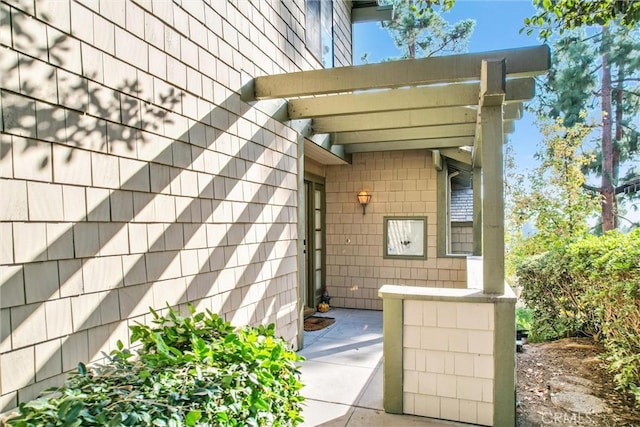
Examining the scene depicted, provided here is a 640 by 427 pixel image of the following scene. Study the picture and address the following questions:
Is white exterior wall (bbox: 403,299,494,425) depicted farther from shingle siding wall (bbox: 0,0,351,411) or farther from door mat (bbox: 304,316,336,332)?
door mat (bbox: 304,316,336,332)

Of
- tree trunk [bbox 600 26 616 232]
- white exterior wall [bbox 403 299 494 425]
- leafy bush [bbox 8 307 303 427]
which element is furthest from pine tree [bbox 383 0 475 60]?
leafy bush [bbox 8 307 303 427]

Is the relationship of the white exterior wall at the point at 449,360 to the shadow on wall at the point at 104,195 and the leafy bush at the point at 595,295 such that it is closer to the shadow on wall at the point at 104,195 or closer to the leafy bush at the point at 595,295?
the leafy bush at the point at 595,295

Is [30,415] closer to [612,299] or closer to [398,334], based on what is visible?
[398,334]

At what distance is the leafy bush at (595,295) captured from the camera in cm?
311

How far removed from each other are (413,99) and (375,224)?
3523 millimetres

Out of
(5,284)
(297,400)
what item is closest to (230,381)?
(297,400)

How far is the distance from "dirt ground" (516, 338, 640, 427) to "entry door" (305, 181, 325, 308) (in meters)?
3.19

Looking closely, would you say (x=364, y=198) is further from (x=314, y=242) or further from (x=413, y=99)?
(x=413, y=99)

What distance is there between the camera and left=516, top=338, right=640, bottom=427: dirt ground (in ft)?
9.57

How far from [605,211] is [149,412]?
1244 centimetres

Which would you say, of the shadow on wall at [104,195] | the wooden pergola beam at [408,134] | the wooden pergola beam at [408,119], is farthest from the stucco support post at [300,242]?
the shadow on wall at [104,195]

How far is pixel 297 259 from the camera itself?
15.4 feet

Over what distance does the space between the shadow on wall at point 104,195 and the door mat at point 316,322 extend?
7.91 ft

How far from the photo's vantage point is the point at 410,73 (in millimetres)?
3094
